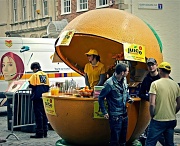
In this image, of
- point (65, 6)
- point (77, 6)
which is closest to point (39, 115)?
point (77, 6)

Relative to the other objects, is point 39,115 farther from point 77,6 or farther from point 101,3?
point 77,6

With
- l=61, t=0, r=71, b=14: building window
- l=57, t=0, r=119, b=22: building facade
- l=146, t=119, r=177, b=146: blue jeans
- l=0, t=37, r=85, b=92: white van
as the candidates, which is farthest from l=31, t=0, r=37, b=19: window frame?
l=146, t=119, r=177, b=146: blue jeans

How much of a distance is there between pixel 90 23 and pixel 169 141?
3060 mm

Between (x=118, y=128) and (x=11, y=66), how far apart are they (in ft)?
33.8

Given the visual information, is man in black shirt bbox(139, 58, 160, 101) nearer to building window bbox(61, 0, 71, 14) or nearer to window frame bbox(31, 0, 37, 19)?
building window bbox(61, 0, 71, 14)

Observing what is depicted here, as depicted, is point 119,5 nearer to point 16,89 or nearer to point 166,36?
point 166,36

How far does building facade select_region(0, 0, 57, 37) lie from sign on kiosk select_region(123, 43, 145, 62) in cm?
2196

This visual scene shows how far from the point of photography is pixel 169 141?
870cm

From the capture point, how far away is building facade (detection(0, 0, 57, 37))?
107ft

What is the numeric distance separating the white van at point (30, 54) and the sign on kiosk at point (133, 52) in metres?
9.53

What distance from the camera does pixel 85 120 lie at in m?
9.84

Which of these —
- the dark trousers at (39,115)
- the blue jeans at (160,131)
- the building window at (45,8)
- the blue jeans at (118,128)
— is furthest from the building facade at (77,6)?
the blue jeans at (160,131)

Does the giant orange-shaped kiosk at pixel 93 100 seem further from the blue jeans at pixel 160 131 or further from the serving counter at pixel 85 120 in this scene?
the blue jeans at pixel 160 131

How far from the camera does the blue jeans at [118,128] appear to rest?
9.24 meters
